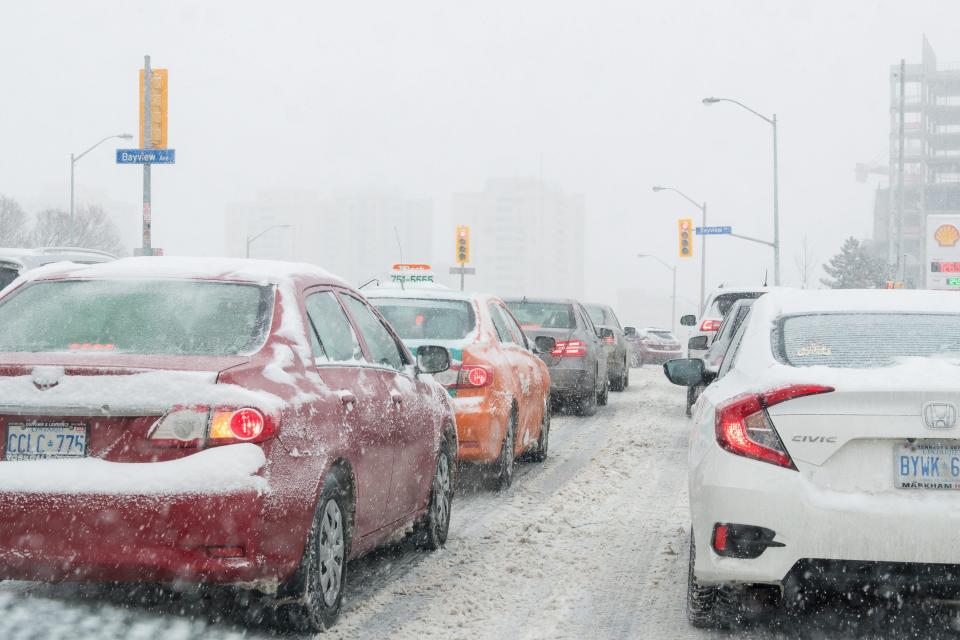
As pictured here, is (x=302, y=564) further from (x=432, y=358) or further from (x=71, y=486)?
(x=432, y=358)

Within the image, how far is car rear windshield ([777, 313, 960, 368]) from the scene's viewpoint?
5.16 metres

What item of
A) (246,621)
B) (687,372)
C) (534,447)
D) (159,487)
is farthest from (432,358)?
(534,447)

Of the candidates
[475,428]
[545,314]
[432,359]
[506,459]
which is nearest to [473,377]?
[475,428]

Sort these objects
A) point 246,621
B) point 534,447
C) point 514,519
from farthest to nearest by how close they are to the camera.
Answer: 1. point 534,447
2. point 514,519
3. point 246,621

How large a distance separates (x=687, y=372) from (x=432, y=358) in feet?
4.74

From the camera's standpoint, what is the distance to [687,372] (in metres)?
7.04

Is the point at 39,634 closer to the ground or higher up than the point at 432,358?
closer to the ground

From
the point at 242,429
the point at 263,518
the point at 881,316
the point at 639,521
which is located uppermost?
the point at 881,316

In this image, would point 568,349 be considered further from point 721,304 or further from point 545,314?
point 721,304

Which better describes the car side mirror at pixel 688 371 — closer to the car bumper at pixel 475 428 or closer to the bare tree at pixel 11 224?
the car bumper at pixel 475 428

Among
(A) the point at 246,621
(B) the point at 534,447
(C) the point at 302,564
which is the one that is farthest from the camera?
(B) the point at 534,447

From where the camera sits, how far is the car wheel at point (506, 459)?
9836 mm

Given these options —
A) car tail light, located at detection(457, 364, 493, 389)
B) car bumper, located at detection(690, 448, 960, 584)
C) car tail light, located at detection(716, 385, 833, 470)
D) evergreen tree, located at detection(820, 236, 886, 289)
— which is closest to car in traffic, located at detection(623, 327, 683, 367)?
car tail light, located at detection(457, 364, 493, 389)

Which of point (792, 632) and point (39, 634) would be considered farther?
point (792, 632)
